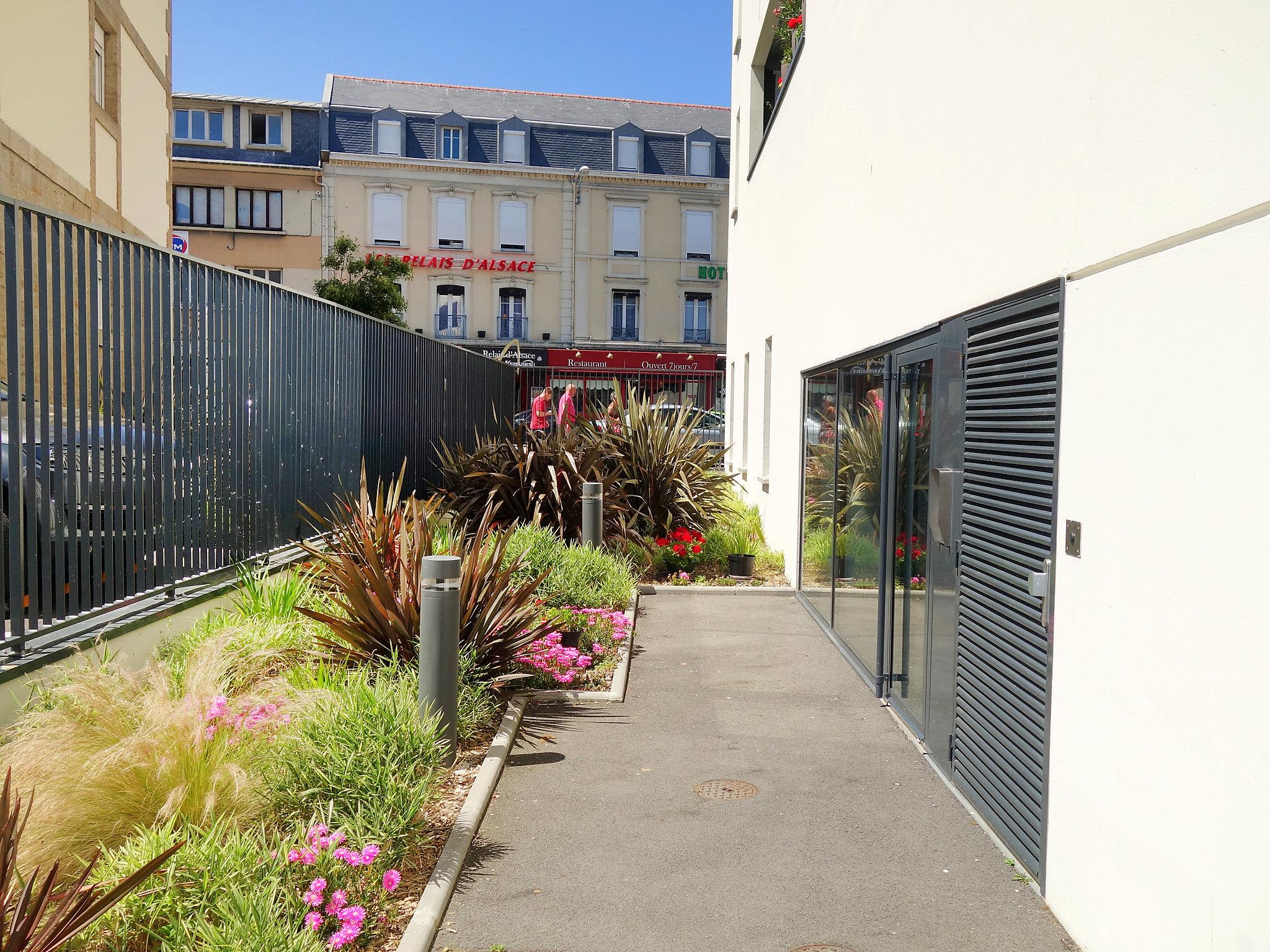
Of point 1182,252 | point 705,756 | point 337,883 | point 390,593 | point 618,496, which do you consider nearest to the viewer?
point 1182,252

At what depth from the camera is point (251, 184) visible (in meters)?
37.2

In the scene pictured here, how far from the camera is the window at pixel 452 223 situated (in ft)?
125

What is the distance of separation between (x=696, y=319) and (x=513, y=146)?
937 centimetres

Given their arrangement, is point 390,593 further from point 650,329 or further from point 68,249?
point 650,329

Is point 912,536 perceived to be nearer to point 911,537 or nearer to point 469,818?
point 911,537

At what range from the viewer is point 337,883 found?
3381 mm

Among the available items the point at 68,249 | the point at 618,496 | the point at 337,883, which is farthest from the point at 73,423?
the point at 618,496

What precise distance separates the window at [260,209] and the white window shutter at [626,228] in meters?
12.0

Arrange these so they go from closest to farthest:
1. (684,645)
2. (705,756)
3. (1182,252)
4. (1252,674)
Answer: (1252,674)
(1182,252)
(705,756)
(684,645)

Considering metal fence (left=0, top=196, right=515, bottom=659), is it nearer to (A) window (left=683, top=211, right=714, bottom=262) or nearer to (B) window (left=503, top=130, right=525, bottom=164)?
(A) window (left=683, top=211, right=714, bottom=262)

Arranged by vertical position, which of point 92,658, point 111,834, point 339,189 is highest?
point 339,189

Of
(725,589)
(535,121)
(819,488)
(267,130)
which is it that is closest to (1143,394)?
(819,488)

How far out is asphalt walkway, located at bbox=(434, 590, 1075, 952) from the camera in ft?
11.6

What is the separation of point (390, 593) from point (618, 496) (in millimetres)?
6242
